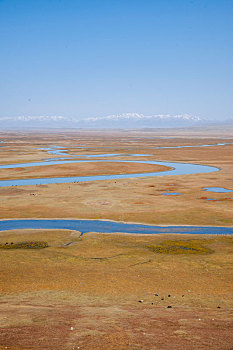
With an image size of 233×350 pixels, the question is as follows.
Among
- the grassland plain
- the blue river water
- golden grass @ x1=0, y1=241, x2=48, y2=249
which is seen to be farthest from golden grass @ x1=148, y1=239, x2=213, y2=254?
golden grass @ x1=0, y1=241, x2=48, y2=249

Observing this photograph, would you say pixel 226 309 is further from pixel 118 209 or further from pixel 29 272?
pixel 118 209

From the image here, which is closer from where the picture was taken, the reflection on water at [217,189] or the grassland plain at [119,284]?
the grassland plain at [119,284]

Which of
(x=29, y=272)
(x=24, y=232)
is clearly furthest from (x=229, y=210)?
(x=29, y=272)

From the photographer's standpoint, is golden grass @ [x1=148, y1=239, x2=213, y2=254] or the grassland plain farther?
golden grass @ [x1=148, y1=239, x2=213, y2=254]

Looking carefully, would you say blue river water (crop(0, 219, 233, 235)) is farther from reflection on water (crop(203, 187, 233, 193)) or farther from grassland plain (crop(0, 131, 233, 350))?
reflection on water (crop(203, 187, 233, 193))

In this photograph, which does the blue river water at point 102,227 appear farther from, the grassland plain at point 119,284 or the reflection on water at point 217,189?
the reflection on water at point 217,189

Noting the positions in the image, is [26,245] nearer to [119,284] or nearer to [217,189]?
[119,284]

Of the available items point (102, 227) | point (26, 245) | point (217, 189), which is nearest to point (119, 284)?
point (26, 245)

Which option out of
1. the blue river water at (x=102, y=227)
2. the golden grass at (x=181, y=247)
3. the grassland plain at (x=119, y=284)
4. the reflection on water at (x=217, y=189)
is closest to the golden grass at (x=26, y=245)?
the grassland plain at (x=119, y=284)
